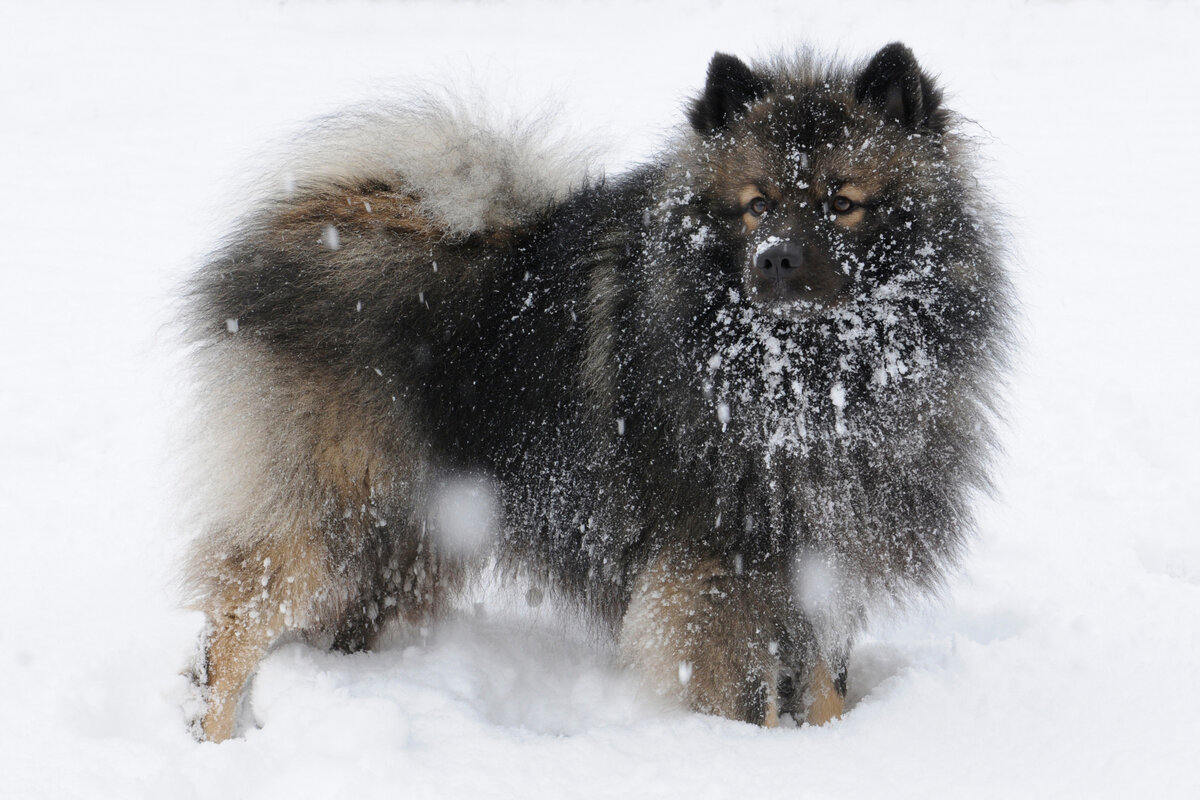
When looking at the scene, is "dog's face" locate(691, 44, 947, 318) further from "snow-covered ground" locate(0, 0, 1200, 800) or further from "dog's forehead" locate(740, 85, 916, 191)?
"snow-covered ground" locate(0, 0, 1200, 800)

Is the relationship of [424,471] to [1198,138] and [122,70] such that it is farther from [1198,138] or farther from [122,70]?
[122,70]

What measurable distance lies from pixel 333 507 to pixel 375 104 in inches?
61.8

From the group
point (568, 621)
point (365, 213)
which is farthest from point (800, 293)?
point (568, 621)

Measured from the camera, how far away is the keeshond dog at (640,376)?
2.86m

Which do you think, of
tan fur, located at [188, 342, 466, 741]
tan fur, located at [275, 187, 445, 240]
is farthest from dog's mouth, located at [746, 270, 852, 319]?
tan fur, located at [188, 342, 466, 741]

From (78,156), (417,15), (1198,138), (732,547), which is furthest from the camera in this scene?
(417,15)

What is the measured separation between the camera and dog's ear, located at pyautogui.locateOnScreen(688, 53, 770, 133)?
3.06 m

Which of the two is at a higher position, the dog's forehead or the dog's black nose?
the dog's forehead

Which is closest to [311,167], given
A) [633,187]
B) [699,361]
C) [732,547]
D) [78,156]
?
[633,187]

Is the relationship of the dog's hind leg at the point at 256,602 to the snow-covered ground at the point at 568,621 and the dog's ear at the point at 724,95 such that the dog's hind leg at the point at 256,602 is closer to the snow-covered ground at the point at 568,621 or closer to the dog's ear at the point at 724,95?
the snow-covered ground at the point at 568,621

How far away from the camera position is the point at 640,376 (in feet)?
9.88

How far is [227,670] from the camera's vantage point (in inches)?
118

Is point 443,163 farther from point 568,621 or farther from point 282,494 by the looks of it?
point 568,621

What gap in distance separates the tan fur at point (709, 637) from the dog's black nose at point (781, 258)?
935 millimetres
